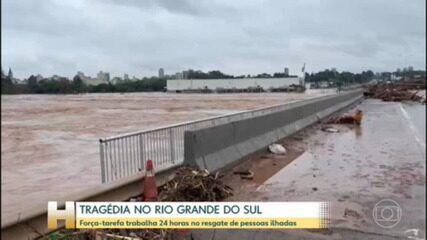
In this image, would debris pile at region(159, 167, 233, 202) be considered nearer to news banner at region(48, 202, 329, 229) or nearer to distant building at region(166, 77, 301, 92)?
distant building at region(166, 77, 301, 92)

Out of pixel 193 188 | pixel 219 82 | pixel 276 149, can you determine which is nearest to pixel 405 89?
pixel 193 188

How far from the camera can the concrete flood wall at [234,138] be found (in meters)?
8.92

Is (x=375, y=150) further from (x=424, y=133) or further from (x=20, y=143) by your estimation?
(x=20, y=143)

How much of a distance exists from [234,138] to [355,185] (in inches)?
132

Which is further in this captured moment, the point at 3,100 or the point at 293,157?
the point at 293,157

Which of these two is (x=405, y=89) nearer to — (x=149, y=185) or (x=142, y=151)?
(x=149, y=185)

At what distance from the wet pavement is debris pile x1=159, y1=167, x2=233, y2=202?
692 millimetres

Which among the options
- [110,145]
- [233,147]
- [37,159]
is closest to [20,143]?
[37,159]

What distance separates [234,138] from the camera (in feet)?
37.3

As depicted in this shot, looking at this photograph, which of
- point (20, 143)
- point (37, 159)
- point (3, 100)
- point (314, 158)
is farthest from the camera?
point (20, 143)

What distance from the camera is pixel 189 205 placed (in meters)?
2.89

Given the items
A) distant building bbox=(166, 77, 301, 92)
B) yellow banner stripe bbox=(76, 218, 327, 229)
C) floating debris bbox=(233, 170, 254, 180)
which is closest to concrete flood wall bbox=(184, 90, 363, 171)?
floating debris bbox=(233, 170, 254, 180)

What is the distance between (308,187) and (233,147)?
2707 millimetres

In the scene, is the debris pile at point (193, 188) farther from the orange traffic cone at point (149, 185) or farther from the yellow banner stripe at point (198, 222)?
the yellow banner stripe at point (198, 222)
